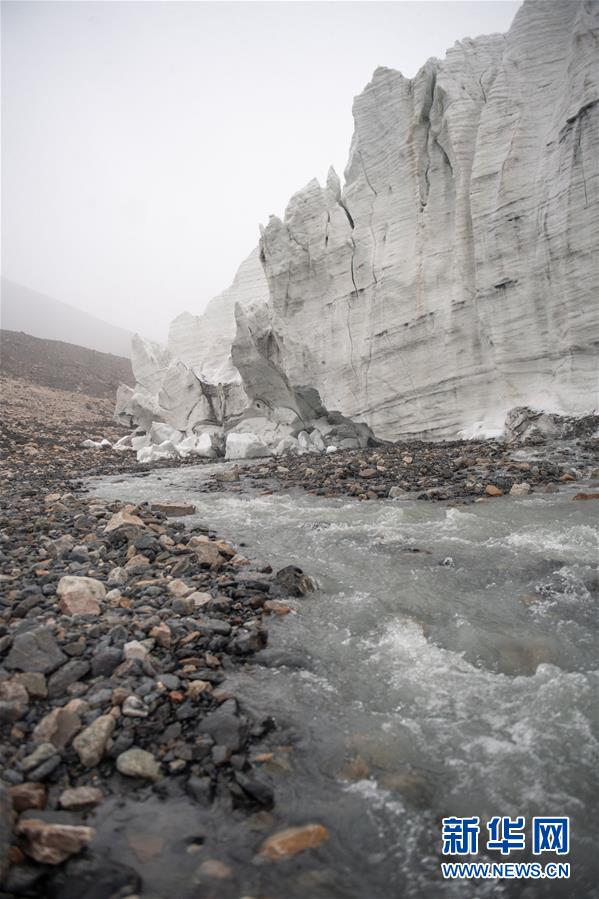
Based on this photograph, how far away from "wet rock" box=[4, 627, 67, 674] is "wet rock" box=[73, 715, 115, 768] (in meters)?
0.80

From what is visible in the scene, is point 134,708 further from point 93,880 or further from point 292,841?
point 292,841

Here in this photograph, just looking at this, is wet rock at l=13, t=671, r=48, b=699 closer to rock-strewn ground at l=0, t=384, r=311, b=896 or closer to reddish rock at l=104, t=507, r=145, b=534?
rock-strewn ground at l=0, t=384, r=311, b=896

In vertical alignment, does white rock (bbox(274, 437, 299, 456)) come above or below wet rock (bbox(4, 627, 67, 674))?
above

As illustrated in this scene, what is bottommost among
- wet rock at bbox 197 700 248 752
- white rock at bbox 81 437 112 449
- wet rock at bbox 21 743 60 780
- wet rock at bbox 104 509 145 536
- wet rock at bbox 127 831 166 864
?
wet rock at bbox 127 831 166 864

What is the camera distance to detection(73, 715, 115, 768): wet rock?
2.71m

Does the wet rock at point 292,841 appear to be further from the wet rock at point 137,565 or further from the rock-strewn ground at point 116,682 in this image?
the wet rock at point 137,565

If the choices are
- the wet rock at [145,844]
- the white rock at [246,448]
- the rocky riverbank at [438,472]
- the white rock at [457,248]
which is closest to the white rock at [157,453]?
the white rock at [246,448]

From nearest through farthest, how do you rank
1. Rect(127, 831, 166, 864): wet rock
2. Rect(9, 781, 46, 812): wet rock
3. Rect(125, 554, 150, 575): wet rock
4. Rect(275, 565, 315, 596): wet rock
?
1. Rect(127, 831, 166, 864): wet rock
2. Rect(9, 781, 46, 812): wet rock
3. Rect(275, 565, 315, 596): wet rock
4. Rect(125, 554, 150, 575): wet rock

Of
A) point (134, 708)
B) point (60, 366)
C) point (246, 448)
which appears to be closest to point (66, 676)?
point (134, 708)

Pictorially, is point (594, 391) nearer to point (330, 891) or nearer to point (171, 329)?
point (330, 891)

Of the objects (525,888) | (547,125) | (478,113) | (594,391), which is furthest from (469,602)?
(478,113)

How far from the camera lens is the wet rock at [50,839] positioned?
212cm

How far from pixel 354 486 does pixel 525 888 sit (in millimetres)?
7995

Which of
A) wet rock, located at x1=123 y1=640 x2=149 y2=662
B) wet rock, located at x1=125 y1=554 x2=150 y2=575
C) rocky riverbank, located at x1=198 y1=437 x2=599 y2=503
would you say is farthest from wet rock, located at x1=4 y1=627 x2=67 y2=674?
rocky riverbank, located at x1=198 y1=437 x2=599 y2=503
